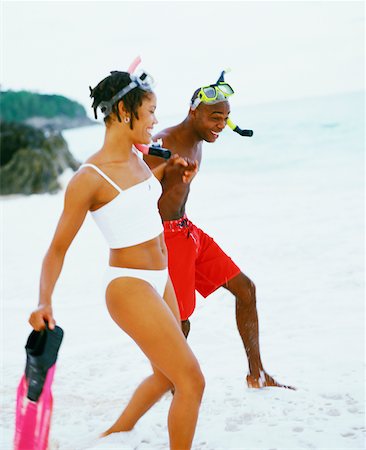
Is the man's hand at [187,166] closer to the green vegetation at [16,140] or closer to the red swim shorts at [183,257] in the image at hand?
the red swim shorts at [183,257]

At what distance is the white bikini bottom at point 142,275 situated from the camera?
10.3 ft

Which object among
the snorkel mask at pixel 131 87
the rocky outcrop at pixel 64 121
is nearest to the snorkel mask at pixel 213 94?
the snorkel mask at pixel 131 87

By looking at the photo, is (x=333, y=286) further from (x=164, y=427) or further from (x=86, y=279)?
(x=164, y=427)

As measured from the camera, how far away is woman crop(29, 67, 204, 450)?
3.01 meters

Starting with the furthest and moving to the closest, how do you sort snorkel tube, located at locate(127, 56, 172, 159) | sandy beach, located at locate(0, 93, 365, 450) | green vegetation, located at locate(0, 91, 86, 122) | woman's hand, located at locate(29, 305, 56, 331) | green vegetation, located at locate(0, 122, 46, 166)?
green vegetation, located at locate(0, 91, 86, 122) → green vegetation, located at locate(0, 122, 46, 166) → sandy beach, located at locate(0, 93, 365, 450) → snorkel tube, located at locate(127, 56, 172, 159) → woman's hand, located at locate(29, 305, 56, 331)

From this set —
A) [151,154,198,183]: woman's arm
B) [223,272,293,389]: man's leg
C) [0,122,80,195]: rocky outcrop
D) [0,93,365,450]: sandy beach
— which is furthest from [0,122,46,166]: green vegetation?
[151,154,198,183]: woman's arm

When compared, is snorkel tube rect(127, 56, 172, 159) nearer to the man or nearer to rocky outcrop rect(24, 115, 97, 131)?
the man

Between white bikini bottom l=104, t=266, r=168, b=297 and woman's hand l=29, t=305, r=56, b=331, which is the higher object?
white bikini bottom l=104, t=266, r=168, b=297

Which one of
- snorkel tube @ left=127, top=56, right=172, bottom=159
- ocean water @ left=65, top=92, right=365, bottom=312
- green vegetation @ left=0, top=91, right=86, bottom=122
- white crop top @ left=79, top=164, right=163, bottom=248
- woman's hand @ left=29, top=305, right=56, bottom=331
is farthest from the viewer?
green vegetation @ left=0, top=91, right=86, bottom=122

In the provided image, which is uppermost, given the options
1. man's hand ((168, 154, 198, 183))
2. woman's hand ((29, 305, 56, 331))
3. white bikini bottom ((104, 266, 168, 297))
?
man's hand ((168, 154, 198, 183))

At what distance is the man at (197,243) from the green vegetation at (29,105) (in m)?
27.8

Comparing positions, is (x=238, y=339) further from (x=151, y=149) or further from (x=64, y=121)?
(x=64, y=121)

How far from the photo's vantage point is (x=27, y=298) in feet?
24.3

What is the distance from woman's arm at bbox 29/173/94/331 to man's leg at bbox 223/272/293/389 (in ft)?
5.65
